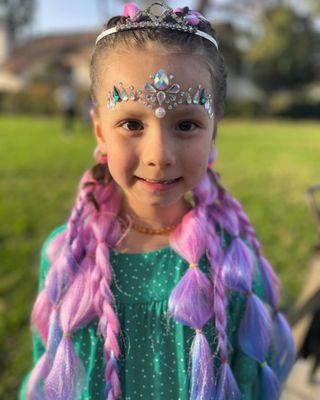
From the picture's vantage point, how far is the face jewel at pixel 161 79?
4.13 ft

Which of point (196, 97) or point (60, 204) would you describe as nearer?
point (196, 97)

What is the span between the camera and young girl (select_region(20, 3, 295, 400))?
129cm

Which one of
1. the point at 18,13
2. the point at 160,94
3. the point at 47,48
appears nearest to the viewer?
the point at 160,94

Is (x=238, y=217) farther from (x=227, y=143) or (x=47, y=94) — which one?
(x=47, y=94)

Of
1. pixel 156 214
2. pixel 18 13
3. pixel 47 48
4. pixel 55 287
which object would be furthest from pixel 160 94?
pixel 18 13

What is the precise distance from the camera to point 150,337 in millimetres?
1463

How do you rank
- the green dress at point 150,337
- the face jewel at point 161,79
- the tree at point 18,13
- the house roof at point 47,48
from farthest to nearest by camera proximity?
1. the tree at point 18,13
2. the house roof at point 47,48
3. the green dress at point 150,337
4. the face jewel at point 161,79

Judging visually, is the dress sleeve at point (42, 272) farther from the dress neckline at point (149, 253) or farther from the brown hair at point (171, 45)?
the brown hair at point (171, 45)

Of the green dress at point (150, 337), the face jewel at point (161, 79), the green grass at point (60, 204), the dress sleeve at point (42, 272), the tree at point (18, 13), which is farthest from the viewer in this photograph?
the tree at point (18, 13)

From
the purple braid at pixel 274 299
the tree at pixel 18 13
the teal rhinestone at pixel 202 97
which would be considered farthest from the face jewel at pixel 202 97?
the tree at pixel 18 13

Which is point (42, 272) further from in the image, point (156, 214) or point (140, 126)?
point (140, 126)

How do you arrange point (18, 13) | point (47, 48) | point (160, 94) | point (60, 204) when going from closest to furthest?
point (160, 94) → point (60, 204) → point (47, 48) → point (18, 13)

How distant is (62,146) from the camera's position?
412 inches

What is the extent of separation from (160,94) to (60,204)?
4698 mm
